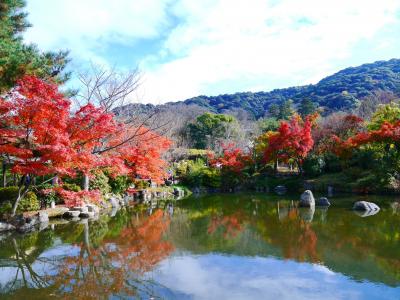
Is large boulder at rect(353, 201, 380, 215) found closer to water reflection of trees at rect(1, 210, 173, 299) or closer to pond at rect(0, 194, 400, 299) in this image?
pond at rect(0, 194, 400, 299)

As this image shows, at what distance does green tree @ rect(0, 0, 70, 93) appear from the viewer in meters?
9.53

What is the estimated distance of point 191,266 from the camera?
25.3 feet

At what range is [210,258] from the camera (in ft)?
27.5

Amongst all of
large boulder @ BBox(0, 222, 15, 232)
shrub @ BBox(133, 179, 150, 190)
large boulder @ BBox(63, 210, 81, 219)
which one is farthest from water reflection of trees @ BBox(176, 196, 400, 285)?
shrub @ BBox(133, 179, 150, 190)

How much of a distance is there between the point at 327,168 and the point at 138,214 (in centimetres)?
1446

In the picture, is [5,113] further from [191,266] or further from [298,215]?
[298,215]

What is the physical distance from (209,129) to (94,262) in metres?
32.4

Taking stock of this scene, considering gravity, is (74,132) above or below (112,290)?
above

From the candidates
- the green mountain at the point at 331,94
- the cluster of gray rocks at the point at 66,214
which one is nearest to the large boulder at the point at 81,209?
the cluster of gray rocks at the point at 66,214

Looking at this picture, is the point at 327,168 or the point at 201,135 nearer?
the point at 327,168

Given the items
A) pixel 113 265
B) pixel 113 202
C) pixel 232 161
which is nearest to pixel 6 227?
pixel 113 265

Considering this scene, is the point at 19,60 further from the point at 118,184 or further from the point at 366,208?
the point at 366,208

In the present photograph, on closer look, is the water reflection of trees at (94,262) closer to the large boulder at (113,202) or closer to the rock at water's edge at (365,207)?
the large boulder at (113,202)

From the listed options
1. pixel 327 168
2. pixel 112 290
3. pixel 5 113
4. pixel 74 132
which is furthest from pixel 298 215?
pixel 327 168
